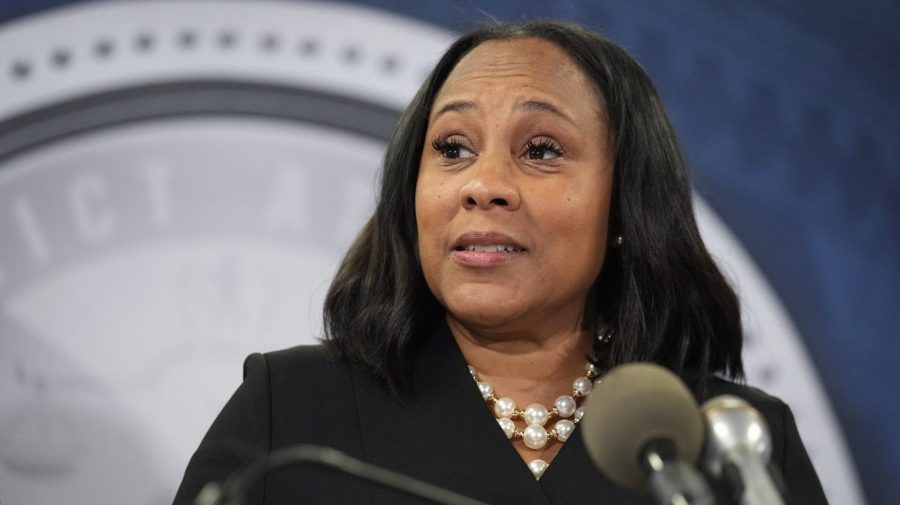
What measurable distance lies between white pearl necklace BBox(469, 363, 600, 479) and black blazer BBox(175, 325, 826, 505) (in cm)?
4

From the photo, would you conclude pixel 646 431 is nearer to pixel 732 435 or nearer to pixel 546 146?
pixel 732 435

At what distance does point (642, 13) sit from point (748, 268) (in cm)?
54

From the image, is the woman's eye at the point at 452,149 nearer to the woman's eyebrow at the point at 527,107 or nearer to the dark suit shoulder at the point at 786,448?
the woman's eyebrow at the point at 527,107

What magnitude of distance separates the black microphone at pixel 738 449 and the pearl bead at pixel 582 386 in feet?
2.51

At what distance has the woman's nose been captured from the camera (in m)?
1.75

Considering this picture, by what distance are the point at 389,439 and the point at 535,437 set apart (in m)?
0.22

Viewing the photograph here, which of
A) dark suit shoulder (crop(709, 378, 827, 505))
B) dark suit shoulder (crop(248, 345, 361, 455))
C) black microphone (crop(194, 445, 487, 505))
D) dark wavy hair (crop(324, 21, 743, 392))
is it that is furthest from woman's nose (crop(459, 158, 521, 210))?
black microphone (crop(194, 445, 487, 505))

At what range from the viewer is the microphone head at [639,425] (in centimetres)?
111

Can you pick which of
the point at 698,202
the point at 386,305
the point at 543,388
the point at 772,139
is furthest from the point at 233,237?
the point at 772,139

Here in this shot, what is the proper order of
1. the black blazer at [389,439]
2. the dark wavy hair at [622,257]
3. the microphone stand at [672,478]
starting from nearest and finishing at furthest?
1. the microphone stand at [672,478]
2. the black blazer at [389,439]
3. the dark wavy hair at [622,257]

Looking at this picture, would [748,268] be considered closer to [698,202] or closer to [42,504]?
[698,202]

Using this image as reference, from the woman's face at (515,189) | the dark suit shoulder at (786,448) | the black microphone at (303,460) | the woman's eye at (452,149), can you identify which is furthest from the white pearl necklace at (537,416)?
the black microphone at (303,460)

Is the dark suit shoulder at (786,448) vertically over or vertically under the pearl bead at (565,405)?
under

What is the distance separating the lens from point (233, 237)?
230 centimetres
